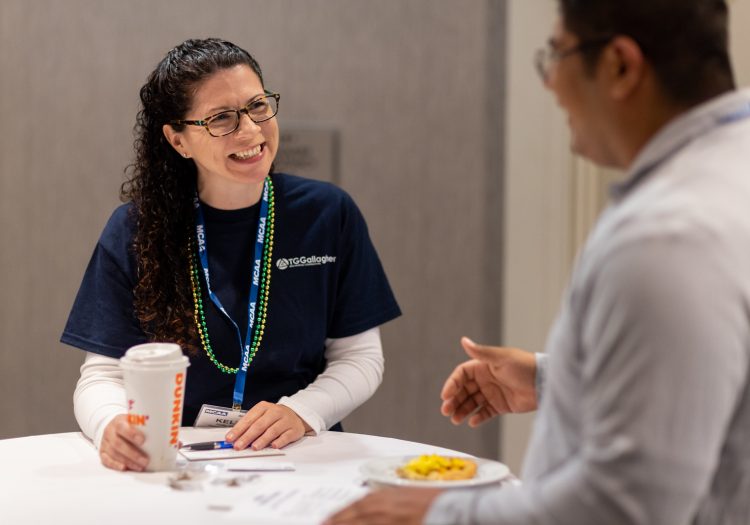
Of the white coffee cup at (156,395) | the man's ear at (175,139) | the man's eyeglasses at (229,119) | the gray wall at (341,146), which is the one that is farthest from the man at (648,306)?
the gray wall at (341,146)

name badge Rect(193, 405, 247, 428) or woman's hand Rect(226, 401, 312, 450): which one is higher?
woman's hand Rect(226, 401, 312, 450)

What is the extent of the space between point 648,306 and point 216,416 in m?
1.41

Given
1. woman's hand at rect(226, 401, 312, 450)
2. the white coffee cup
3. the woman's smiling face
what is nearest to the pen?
woman's hand at rect(226, 401, 312, 450)

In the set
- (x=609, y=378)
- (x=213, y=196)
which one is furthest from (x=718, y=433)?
(x=213, y=196)

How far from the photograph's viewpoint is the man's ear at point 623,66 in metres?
1.03

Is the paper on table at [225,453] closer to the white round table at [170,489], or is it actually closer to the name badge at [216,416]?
the white round table at [170,489]

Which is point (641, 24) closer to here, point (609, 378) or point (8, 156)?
point (609, 378)

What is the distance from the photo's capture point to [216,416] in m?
2.13

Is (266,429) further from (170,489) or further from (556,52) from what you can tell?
(556,52)

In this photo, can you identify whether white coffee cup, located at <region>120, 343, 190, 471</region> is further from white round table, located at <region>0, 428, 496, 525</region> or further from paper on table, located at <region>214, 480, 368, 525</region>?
paper on table, located at <region>214, 480, 368, 525</region>

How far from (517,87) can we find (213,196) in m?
1.69

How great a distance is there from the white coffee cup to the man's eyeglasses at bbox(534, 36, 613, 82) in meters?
0.84

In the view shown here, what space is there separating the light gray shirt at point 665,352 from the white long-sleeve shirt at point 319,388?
3.57 ft

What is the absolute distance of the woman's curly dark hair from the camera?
2.19 m
